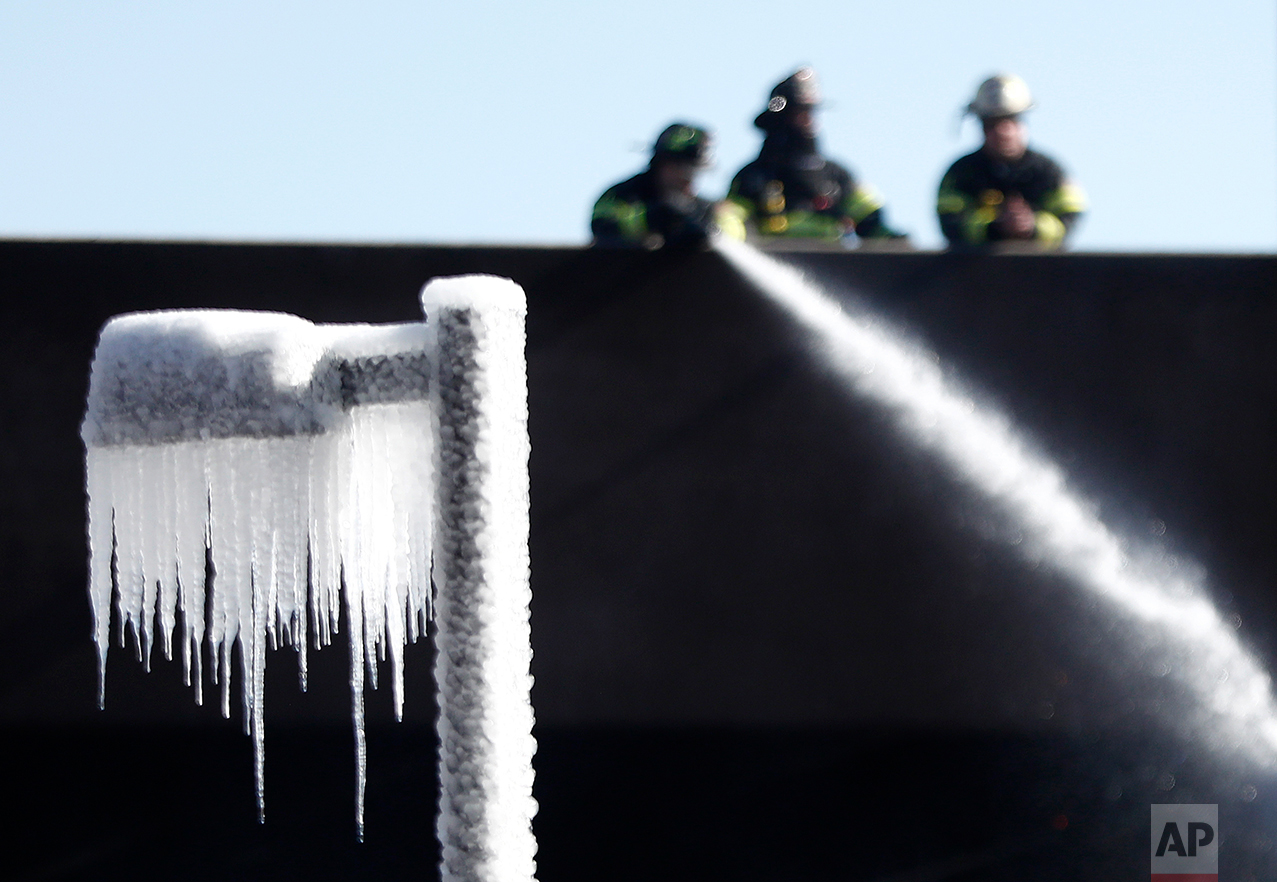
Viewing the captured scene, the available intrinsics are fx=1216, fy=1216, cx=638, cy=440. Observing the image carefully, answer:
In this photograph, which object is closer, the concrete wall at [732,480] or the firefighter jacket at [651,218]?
the concrete wall at [732,480]

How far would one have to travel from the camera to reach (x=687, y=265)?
15.3 feet

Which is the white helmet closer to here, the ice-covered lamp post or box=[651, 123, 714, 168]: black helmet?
box=[651, 123, 714, 168]: black helmet

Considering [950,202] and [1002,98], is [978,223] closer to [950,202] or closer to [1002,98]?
[950,202]

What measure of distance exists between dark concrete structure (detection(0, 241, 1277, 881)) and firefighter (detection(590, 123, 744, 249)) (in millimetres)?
528

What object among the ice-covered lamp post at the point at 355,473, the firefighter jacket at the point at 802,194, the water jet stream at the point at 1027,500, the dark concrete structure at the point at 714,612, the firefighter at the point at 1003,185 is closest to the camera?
the ice-covered lamp post at the point at 355,473

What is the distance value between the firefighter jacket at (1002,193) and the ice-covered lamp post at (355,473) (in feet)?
13.2

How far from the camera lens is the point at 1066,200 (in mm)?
5344

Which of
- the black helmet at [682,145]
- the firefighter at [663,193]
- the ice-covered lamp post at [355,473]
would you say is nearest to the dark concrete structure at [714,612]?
the firefighter at [663,193]

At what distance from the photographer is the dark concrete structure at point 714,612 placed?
14.8ft

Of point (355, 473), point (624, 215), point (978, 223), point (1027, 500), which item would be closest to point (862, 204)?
point (978, 223)

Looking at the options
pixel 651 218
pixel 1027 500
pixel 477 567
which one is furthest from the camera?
pixel 651 218

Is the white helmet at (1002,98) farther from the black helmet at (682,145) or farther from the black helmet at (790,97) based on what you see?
the black helmet at (682,145)

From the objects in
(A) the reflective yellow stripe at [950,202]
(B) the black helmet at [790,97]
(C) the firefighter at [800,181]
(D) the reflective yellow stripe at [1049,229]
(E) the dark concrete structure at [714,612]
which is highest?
(B) the black helmet at [790,97]

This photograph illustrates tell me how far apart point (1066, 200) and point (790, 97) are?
1.38m
